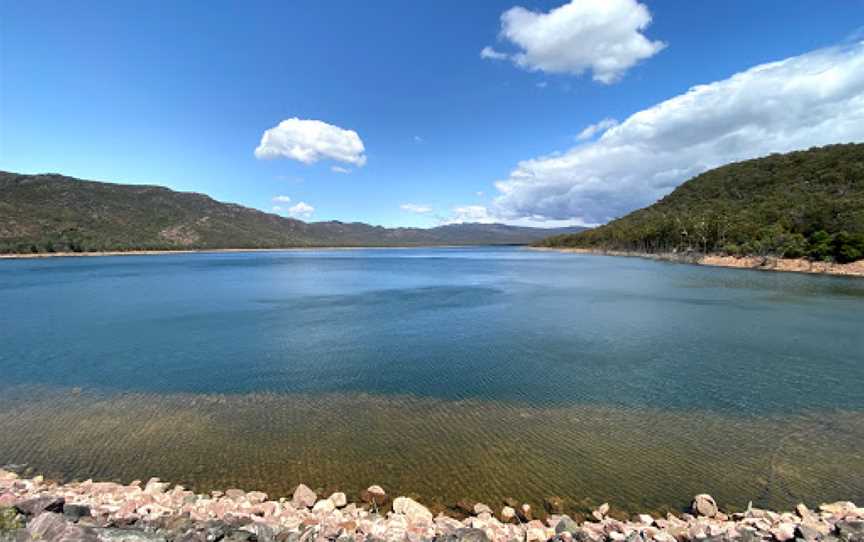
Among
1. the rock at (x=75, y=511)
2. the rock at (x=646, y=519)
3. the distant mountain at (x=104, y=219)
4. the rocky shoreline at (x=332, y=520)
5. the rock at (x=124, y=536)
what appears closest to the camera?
the rock at (x=124, y=536)

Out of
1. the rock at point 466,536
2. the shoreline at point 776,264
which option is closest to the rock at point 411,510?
the rock at point 466,536

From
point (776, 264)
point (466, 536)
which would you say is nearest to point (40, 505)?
point (466, 536)

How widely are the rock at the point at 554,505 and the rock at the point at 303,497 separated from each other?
409 centimetres

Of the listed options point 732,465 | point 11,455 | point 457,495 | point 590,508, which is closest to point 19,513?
point 11,455

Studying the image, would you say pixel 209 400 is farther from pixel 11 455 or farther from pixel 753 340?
pixel 753 340

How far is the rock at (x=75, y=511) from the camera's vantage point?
6098 millimetres

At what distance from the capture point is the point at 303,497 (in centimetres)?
728

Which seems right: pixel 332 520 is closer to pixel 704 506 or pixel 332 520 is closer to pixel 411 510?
pixel 411 510

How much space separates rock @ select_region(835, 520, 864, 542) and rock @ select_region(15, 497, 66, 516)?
1134 cm

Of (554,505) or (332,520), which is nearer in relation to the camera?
(332,520)

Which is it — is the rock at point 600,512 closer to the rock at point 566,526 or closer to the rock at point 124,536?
the rock at point 566,526

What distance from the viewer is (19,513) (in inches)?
235

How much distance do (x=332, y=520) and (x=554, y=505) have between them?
3.83 meters

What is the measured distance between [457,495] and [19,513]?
664cm
